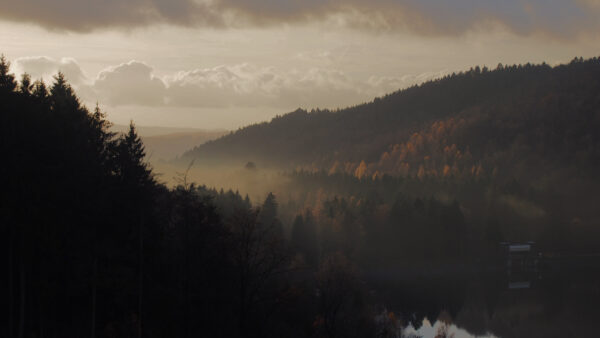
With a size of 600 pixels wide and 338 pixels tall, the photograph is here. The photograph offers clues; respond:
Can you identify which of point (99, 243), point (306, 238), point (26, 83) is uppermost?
point (26, 83)

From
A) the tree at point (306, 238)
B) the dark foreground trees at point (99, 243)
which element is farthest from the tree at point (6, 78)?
the tree at point (306, 238)

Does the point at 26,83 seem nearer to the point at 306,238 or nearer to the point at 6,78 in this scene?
the point at 6,78

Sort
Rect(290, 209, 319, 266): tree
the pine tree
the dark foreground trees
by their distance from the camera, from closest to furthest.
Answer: the dark foreground trees < the pine tree < Rect(290, 209, 319, 266): tree

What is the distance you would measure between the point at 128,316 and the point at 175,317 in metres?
2.37

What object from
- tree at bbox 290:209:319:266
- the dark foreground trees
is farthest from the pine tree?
tree at bbox 290:209:319:266

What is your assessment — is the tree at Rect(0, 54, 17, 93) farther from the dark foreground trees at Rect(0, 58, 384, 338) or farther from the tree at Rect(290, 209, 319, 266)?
the tree at Rect(290, 209, 319, 266)

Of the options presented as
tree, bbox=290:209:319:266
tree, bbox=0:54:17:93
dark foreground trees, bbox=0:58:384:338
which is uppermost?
tree, bbox=0:54:17:93

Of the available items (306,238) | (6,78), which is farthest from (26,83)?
(306,238)

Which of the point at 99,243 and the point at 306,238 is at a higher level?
the point at 99,243

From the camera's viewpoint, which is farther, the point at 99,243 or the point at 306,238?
the point at 306,238

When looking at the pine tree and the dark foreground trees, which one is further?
the pine tree

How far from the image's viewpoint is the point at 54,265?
102ft

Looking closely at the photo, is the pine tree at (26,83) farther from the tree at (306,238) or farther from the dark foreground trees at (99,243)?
A: the tree at (306,238)

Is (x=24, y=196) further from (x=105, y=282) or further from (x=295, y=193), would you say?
(x=295, y=193)
